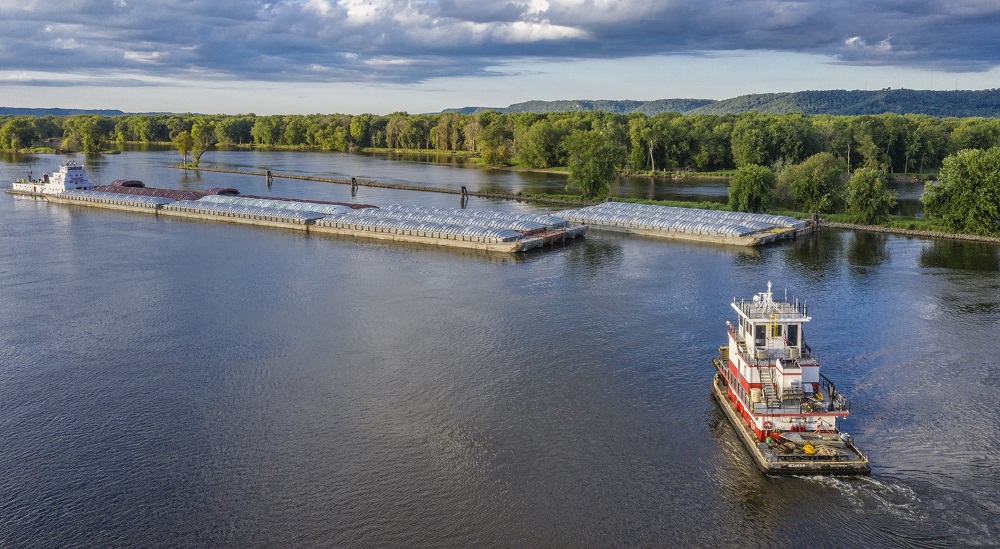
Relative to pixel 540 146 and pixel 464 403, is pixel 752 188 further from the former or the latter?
pixel 540 146

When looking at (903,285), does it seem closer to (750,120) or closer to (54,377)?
(54,377)

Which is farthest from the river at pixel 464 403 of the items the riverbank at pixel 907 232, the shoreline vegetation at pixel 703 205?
the shoreline vegetation at pixel 703 205

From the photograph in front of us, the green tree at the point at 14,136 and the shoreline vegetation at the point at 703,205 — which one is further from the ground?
the green tree at the point at 14,136

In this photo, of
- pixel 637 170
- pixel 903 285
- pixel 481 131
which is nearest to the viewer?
pixel 903 285

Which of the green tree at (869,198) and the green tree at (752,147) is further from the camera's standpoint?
A: the green tree at (752,147)

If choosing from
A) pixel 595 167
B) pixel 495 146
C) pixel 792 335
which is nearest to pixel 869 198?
pixel 595 167

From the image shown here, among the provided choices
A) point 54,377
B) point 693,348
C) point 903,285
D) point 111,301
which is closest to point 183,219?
point 111,301

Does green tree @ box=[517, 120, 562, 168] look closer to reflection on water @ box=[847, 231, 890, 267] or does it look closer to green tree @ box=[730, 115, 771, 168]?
green tree @ box=[730, 115, 771, 168]

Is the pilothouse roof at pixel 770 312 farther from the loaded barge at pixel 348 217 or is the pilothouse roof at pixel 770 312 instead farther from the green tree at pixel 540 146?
the green tree at pixel 540 146
